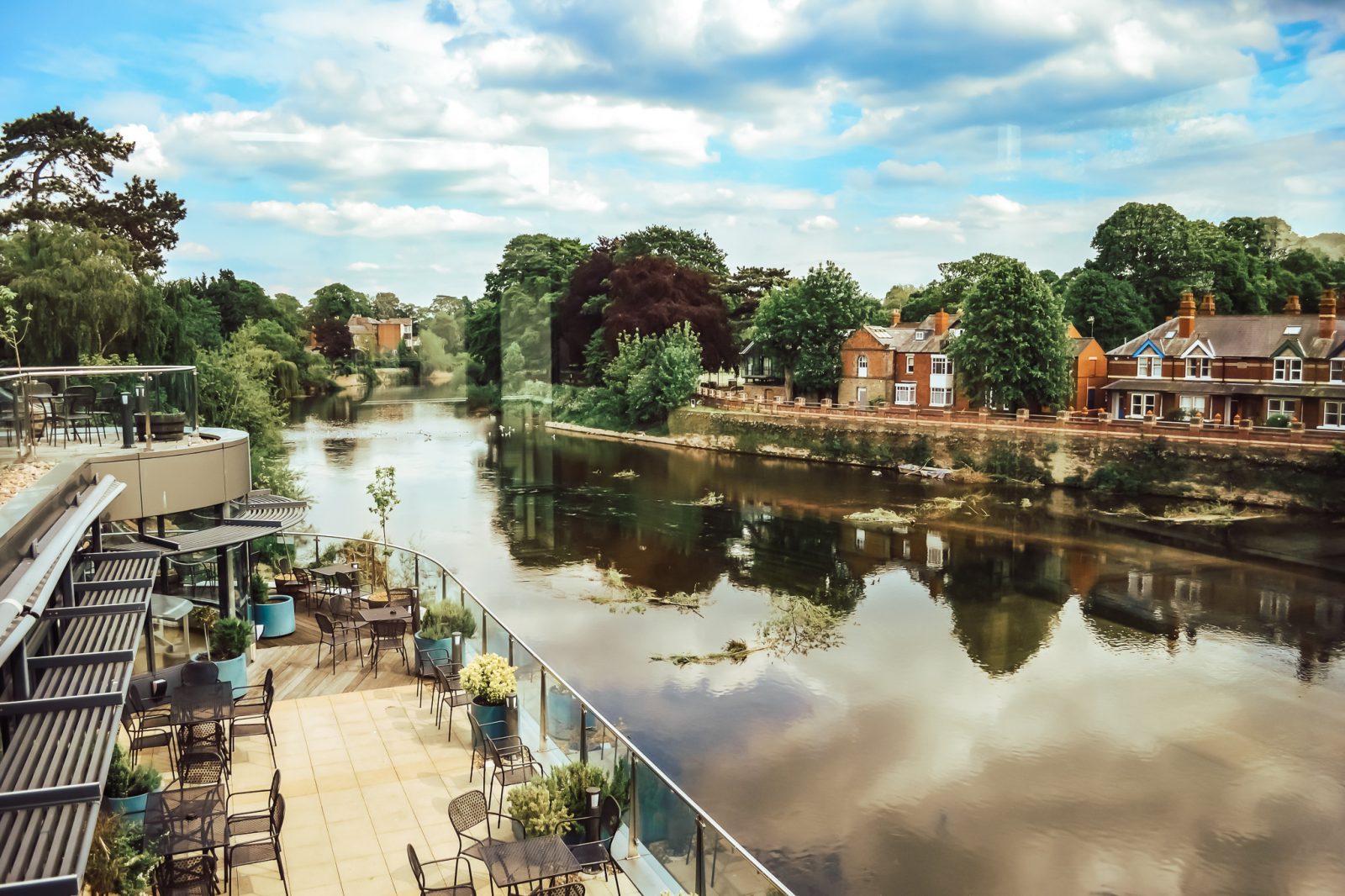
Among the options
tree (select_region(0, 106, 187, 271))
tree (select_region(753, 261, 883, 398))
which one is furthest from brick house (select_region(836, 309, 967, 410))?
Answer: tree (select_region(0, 106, 187, 271))

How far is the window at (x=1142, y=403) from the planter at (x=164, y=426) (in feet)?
117

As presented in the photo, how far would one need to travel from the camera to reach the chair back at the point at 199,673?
9398 millimetres

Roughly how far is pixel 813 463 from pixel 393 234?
34431 mm

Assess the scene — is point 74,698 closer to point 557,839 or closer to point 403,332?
point 557,839

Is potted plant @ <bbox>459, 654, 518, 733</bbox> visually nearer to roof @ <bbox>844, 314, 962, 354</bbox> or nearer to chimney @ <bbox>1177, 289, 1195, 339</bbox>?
chimney @ <bbox>1177, 289, 1195, 339</bbox>

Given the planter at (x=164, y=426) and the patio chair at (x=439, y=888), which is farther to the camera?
the planter at (x=164, y=426)

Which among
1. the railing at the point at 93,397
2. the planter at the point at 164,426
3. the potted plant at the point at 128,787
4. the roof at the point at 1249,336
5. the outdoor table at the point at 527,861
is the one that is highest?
the roof at the point at 1249,336

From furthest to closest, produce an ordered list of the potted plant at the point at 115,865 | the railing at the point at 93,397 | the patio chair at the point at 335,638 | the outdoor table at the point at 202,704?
the patio chair at the point at 335,638
the railing at the point at 93,397
the outdoor table at the point at 202,704
the potted plant at the point at 115,865

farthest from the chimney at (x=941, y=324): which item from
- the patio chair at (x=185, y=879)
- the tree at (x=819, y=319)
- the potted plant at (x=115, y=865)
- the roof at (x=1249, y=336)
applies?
the potted plant at (x=115, y=865)

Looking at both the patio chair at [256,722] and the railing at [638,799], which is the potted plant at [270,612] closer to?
the patio chair at [256,722]

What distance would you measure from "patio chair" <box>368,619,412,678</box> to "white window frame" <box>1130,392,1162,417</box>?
112ft

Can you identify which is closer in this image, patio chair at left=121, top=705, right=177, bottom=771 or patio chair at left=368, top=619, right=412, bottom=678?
patio chair at left=121, top=705, right=177, bottom=771

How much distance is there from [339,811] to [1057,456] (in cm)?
3217

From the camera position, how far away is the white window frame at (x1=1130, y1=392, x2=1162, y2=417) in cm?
3881
